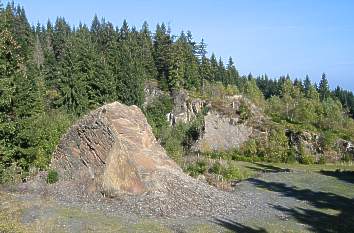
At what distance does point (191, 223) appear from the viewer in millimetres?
23156

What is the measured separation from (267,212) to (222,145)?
122 feet

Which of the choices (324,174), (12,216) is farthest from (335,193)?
(12,216)

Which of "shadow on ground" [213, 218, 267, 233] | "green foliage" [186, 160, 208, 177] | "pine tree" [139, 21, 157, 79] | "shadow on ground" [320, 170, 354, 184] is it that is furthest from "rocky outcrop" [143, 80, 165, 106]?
"shadow on ground" [213, 218, 267, 233]

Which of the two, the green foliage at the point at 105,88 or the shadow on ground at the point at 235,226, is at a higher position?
the green foliage at the point at 105,88

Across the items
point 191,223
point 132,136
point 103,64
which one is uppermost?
point 103,64

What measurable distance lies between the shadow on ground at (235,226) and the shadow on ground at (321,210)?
2.93 m

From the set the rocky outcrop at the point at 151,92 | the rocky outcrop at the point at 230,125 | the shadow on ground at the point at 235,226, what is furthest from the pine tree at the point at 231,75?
the shadow on ground at the point at 235,226

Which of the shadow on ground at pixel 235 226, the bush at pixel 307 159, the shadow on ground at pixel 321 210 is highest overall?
the bush at pixel 307 159

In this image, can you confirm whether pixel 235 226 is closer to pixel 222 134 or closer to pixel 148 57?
pixel 222 134

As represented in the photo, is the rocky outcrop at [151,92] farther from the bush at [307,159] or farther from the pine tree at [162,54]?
the bush at [307,159]

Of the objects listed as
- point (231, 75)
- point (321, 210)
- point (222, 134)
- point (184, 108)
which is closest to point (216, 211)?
point (321, 210)

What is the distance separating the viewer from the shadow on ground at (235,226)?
21981 millimetres

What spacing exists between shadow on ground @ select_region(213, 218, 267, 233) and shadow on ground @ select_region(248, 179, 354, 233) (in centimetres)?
293

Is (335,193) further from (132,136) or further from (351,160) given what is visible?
(351,160)
